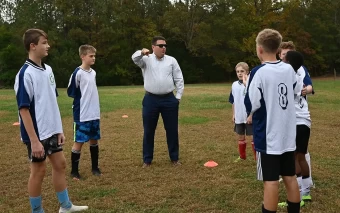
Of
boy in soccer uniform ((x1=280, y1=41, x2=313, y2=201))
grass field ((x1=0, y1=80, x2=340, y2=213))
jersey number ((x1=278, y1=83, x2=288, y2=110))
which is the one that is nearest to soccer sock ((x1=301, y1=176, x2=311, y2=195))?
boy in soccer uniform ((x1=280, y1=41, x2=313, y2=201))

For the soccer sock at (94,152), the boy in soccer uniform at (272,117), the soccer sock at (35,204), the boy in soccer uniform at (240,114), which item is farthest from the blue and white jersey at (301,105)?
the soccer sock at (94,152)

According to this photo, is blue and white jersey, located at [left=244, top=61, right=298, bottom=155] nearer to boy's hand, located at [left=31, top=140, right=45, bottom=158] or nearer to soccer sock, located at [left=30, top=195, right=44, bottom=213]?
boy's hand, located at [left=31, top=140, right=45, bottom=158]

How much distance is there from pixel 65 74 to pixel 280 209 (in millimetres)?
42083

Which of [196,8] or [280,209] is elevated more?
[196,8]

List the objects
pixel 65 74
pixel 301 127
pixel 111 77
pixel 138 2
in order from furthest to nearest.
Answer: pixel 138 2, pixel 111 77, pixel 65 74, pixel 301 127

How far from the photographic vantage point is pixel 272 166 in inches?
139

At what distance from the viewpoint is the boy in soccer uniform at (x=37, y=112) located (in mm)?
3869

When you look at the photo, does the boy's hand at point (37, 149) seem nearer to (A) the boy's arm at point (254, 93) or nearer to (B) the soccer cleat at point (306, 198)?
(A) the boy's arm at point (254, 93)

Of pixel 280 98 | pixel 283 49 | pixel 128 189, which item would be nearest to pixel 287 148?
pixel 280 98

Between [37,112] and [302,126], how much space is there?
2.84 metres

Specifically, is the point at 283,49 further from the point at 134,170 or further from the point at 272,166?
the point at 134,170

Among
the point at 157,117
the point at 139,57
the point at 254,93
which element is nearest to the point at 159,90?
the point at 157,117

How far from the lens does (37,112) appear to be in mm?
3980

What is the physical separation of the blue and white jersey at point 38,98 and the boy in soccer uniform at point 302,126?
258 centimetres
